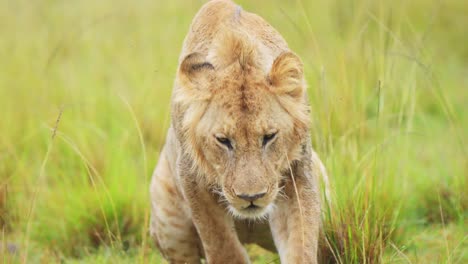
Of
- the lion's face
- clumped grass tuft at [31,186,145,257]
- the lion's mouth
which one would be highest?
the lion's face

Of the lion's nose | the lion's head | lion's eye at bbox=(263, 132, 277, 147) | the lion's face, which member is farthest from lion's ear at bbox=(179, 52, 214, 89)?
the lion's nose

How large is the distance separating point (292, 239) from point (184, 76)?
2.98 ft

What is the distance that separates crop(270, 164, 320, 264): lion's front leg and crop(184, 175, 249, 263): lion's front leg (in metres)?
0.21

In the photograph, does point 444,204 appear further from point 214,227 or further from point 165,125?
point 214,227

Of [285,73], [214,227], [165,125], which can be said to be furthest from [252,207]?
[165,125]

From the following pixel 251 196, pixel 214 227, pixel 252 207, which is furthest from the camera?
pixel 214 227

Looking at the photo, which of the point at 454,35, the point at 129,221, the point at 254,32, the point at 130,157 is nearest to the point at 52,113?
the point at 130,157

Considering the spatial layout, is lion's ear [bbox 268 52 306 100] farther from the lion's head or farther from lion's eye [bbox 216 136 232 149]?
lion's eye [bbox 216 136 232 149]

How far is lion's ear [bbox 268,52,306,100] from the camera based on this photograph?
385 cm

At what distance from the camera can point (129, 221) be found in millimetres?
5832

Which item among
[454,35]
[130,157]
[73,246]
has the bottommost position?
[73,246]

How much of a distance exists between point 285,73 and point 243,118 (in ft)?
1.02

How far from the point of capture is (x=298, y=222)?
407 cm

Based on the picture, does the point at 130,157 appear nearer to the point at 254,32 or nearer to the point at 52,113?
the point at 52,113
